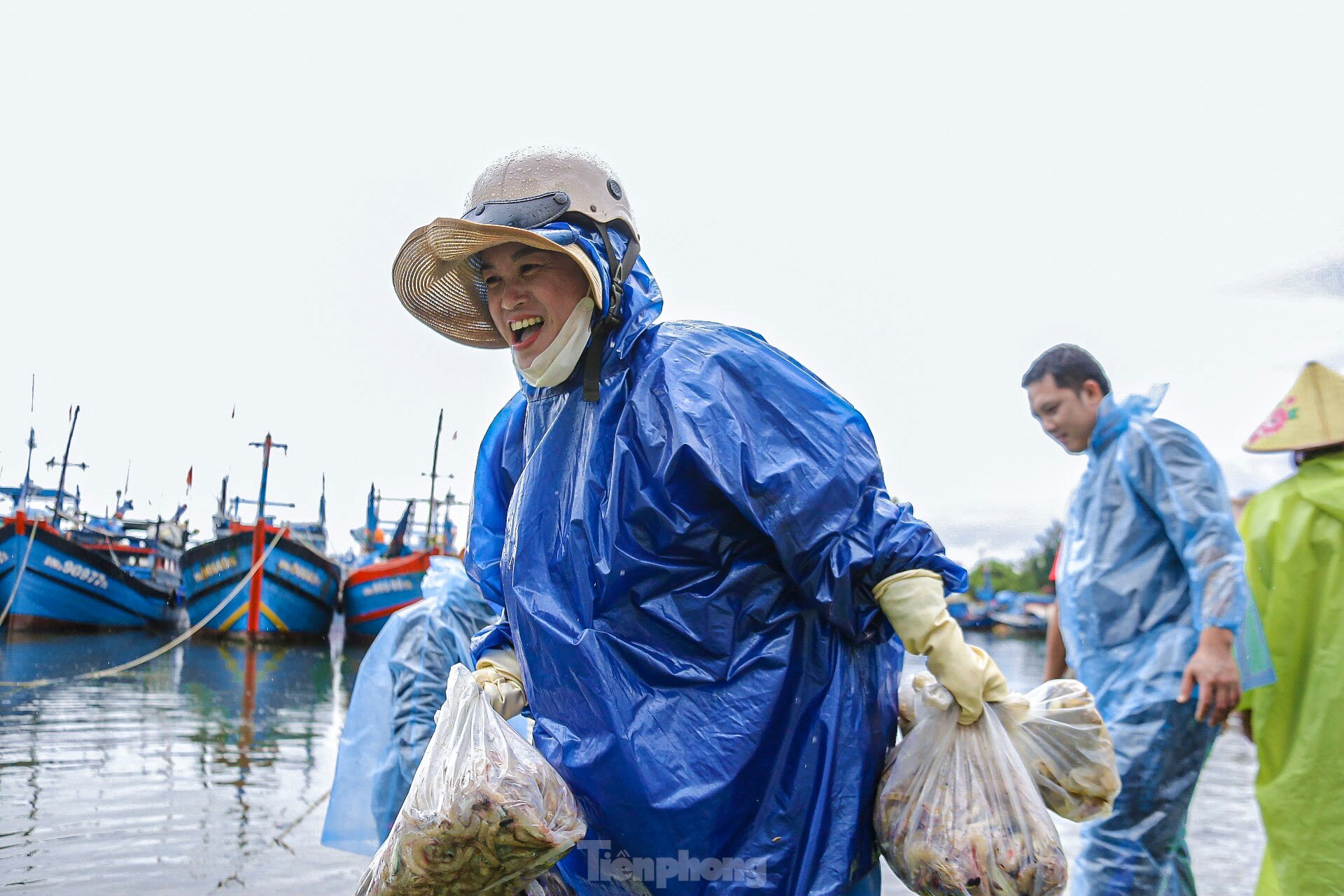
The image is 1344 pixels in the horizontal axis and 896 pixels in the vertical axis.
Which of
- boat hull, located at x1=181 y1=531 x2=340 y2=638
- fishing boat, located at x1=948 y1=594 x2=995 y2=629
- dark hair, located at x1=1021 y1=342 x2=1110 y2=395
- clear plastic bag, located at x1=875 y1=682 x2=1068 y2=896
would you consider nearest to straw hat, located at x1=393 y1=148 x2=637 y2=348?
clear plastic bag, located at x1=875 y1=682 x2=1068 y2=896

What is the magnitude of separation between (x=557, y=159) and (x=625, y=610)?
915 mm

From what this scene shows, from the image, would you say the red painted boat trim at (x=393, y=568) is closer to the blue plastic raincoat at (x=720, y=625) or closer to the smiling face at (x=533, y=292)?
the smiling face at (x=533, y=292)

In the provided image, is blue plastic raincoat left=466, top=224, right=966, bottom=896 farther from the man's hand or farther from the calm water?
the calm water

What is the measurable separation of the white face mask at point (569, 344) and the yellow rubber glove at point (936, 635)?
729mm

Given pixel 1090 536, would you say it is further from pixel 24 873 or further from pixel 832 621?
pixel 24 873

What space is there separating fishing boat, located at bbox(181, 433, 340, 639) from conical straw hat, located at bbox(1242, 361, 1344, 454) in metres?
24.1

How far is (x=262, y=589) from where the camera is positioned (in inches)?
965

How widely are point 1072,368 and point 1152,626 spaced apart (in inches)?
32.7

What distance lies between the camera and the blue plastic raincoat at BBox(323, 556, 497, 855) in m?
3.47

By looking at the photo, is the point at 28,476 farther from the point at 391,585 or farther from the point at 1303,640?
the point at 1303,640

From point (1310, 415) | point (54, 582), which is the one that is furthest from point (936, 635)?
point (54, 582)

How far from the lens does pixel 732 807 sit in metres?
1.61

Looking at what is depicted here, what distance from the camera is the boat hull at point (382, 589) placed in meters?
25.2

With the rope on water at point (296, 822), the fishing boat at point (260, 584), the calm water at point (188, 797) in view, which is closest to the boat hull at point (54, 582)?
the fishing boat at point (260, 584)
